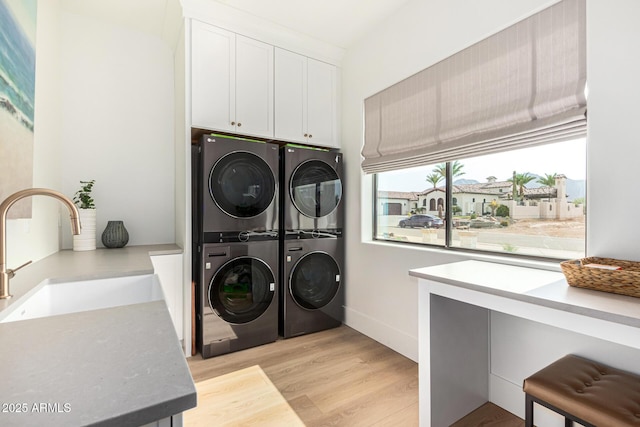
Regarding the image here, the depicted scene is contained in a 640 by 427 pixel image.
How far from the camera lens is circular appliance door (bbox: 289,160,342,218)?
8.90ft

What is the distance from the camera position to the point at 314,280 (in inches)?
112

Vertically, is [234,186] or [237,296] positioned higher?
[234,186]

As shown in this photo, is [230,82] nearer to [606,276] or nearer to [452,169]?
[452,169]

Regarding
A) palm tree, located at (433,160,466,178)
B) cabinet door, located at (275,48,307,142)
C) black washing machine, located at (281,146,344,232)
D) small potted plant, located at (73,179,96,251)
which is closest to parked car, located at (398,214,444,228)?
palm tree, located at (433,160,466,178)

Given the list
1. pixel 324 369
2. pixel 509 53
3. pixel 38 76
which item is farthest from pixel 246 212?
pixel 509 53

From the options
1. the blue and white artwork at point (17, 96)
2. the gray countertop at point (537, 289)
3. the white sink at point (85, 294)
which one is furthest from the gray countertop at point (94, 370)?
the gray countertop at point (537, 289)

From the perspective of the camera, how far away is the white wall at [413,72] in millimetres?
1342

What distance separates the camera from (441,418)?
5.26 feet

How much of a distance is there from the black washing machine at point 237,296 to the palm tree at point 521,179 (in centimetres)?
184

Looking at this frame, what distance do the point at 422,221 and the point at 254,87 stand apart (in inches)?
73.4

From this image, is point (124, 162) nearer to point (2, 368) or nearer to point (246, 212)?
point (246, 212)

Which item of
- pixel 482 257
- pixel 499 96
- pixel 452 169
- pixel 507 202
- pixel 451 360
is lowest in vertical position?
pixel 451 360

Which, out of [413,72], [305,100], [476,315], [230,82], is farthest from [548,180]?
[230,82]

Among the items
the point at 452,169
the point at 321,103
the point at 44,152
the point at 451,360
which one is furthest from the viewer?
the point at 321,103
